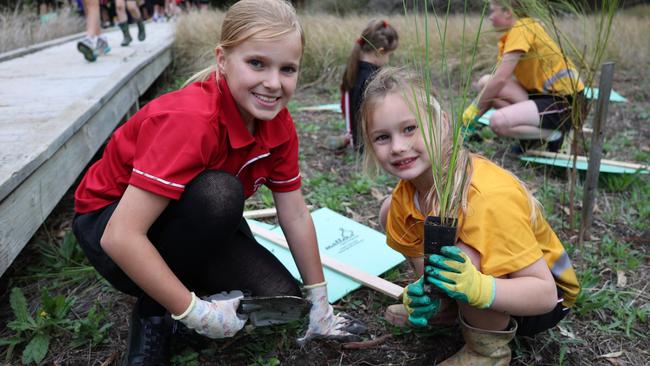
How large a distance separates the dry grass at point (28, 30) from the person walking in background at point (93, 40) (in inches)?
48.8

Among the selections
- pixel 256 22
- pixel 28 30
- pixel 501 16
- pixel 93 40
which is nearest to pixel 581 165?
pixel 501 16

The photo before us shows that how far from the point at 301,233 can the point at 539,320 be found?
2.27ft

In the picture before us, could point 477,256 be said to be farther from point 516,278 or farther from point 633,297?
point 633,297

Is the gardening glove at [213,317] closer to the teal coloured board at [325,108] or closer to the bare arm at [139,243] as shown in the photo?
the bare arm at [139,243]

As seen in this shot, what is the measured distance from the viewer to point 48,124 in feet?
6.68

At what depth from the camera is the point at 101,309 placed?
173 cm

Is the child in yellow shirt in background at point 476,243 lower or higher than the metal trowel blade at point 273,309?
higher

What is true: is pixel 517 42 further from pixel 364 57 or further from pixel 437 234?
pixel 437 234

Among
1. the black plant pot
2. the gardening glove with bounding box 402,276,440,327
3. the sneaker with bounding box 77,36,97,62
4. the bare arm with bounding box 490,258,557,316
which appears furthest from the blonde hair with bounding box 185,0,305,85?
the sneaker with bounding box 77,36,97,62

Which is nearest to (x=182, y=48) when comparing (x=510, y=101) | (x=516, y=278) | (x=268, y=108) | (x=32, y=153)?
(x=510, y=101)

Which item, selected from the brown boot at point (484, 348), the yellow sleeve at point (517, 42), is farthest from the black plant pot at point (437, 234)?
the yellow sleeve at point (517, 42)

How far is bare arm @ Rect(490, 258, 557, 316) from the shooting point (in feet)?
4.04

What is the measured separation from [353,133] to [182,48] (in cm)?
357

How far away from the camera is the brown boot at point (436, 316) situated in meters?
1.59
